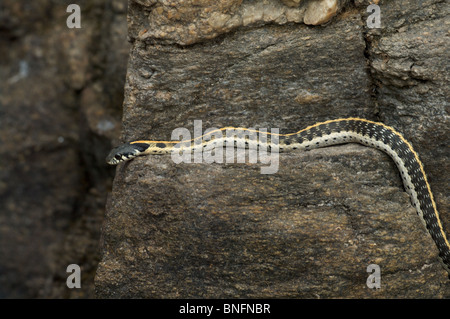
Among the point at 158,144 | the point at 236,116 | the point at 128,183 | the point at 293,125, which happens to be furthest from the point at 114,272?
the point at 293,125

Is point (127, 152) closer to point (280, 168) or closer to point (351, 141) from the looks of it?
point (280, 168)

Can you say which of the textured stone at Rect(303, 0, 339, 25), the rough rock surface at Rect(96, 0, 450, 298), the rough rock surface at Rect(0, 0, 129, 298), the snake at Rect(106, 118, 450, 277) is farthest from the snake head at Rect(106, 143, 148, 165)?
the rough rock surface at Rect(0, 0, 129, 298)

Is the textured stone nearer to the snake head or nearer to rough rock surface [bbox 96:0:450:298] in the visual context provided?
rough rock surface [bbox 96:0:450:298]

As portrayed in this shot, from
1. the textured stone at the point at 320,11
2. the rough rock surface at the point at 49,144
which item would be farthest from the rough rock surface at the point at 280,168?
the rough rock surface at the point at 49,144

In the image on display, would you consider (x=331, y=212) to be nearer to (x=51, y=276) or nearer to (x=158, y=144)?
(x=158, y=144)

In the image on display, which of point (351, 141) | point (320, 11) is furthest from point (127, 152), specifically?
point (320, 11)

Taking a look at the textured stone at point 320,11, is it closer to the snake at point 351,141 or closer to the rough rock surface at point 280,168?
the rough rock surface at point 280,168
